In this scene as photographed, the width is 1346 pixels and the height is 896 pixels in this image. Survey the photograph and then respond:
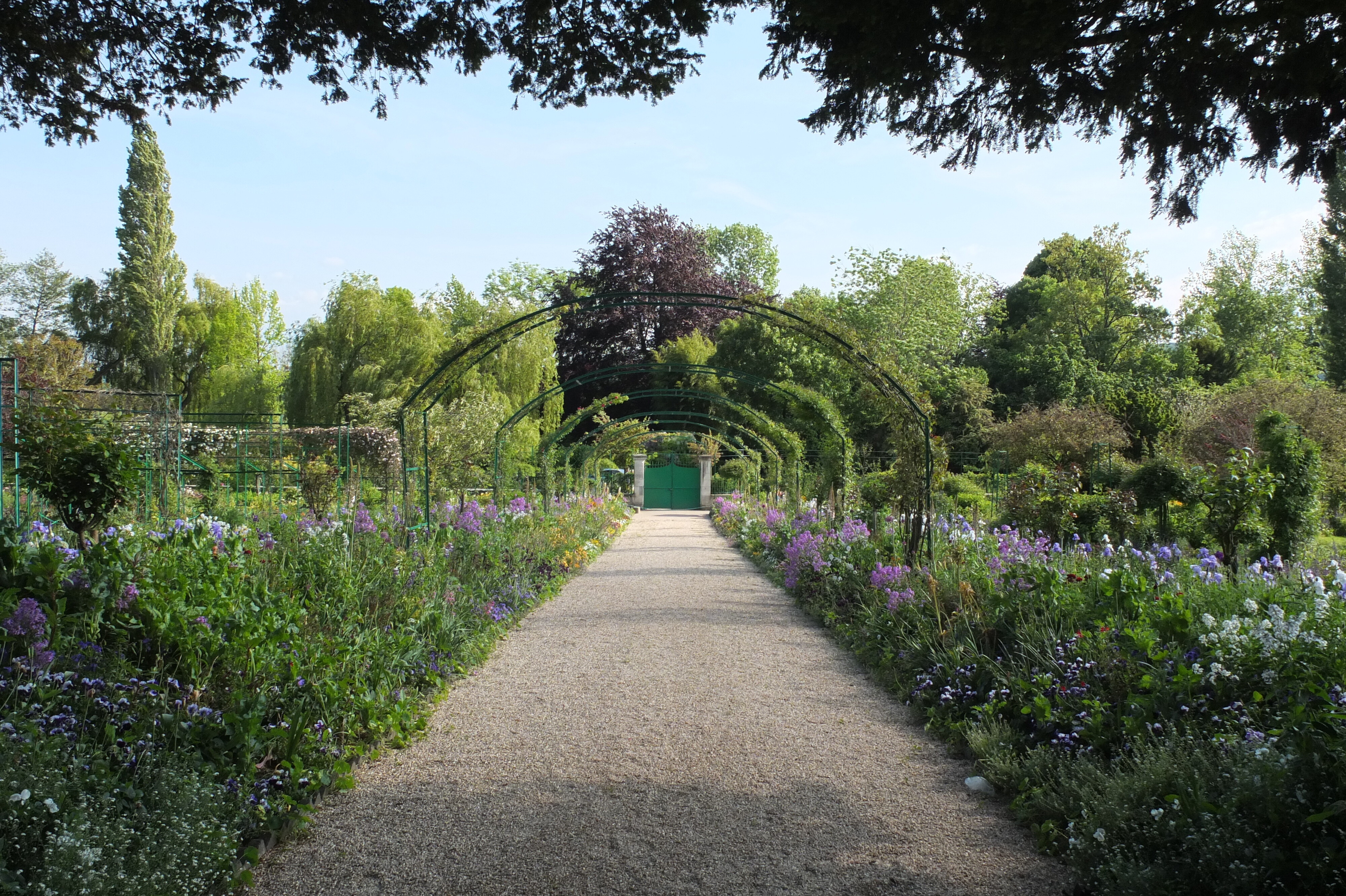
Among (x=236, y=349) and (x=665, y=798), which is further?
(x=236, y=349)

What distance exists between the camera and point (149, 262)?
1192 inches

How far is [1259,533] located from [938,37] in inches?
275

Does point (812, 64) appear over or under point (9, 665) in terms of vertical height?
over

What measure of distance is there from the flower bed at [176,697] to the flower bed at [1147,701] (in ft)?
8.70

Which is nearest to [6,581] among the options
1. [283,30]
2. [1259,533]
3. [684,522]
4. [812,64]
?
[283,30]

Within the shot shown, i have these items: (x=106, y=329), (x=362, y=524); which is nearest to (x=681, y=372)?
(x=362, y=524)

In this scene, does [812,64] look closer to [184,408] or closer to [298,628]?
[298,628]

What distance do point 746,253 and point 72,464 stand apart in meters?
41.1

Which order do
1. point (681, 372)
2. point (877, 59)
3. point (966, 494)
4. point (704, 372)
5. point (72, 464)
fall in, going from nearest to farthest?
point (877, 59)
point (72, 464)
point (681, 372)
point (704, 372)
point (966, 494)

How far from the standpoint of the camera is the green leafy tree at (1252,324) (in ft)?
104

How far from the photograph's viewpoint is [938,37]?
112 inches

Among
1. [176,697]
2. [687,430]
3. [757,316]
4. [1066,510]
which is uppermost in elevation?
[757,316]

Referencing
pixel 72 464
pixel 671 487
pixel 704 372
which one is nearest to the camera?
pixel 72 464

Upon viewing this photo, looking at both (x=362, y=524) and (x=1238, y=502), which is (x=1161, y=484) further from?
(x=362, y=524)
